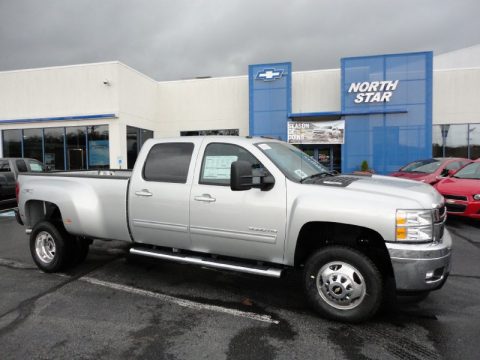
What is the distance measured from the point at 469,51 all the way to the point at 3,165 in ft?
125

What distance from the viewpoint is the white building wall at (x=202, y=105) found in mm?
22391

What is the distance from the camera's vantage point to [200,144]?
175 inches

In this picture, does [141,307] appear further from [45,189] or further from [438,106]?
[438,106]

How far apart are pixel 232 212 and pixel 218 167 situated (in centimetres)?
59

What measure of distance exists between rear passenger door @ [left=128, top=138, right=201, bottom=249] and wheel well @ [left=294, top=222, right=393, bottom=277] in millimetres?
1342

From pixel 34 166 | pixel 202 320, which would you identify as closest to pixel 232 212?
pixel 202 320

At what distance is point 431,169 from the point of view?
10.7 m

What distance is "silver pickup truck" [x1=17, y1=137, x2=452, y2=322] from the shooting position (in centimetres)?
339

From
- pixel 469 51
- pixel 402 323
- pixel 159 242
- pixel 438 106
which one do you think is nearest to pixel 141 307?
pixel 159 242

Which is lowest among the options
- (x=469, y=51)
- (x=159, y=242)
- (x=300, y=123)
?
(x=159, y=242)

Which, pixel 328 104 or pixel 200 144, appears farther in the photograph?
pixel 328 104

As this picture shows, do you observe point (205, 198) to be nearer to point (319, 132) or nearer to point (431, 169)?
point (431, 169)

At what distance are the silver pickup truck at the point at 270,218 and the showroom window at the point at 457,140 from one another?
19.2 m

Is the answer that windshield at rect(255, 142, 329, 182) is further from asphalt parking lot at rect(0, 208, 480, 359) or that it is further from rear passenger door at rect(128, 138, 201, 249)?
asphalt parking lot at rect(0, 208, 480, 359)
